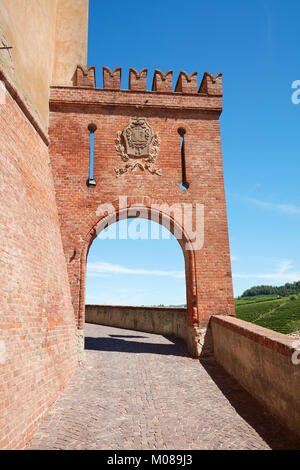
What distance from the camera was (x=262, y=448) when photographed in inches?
126

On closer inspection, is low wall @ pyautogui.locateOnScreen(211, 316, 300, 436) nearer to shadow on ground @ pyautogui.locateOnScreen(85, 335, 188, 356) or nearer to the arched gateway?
the arched gateway

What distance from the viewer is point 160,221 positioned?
855cm

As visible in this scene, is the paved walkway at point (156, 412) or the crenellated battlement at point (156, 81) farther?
the crenellated battlement at point (156, 81)

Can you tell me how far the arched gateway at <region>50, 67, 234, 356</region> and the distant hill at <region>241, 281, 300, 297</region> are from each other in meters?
37.9

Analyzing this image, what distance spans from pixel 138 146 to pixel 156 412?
6.96m

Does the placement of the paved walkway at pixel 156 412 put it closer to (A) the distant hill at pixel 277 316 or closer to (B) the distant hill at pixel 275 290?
(A) the distant hill at pixel 277 316

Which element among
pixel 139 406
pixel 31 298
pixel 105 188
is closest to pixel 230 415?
pixel 139 406

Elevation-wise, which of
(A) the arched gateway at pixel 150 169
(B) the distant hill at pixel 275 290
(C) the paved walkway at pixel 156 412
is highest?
(A) the arched gateway at pixel 150 169

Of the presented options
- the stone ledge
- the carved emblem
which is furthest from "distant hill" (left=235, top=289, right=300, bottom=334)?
the carved emblem

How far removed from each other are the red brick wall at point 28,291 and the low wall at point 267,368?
3228 millimetres

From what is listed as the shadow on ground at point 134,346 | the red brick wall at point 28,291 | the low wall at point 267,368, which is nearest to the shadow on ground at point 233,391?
the shadow on ground at point 134,346

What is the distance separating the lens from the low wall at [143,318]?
36.1 ft

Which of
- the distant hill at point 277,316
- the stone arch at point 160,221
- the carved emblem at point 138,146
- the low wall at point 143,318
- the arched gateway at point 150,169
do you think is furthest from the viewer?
the distant hill at point 277,316
